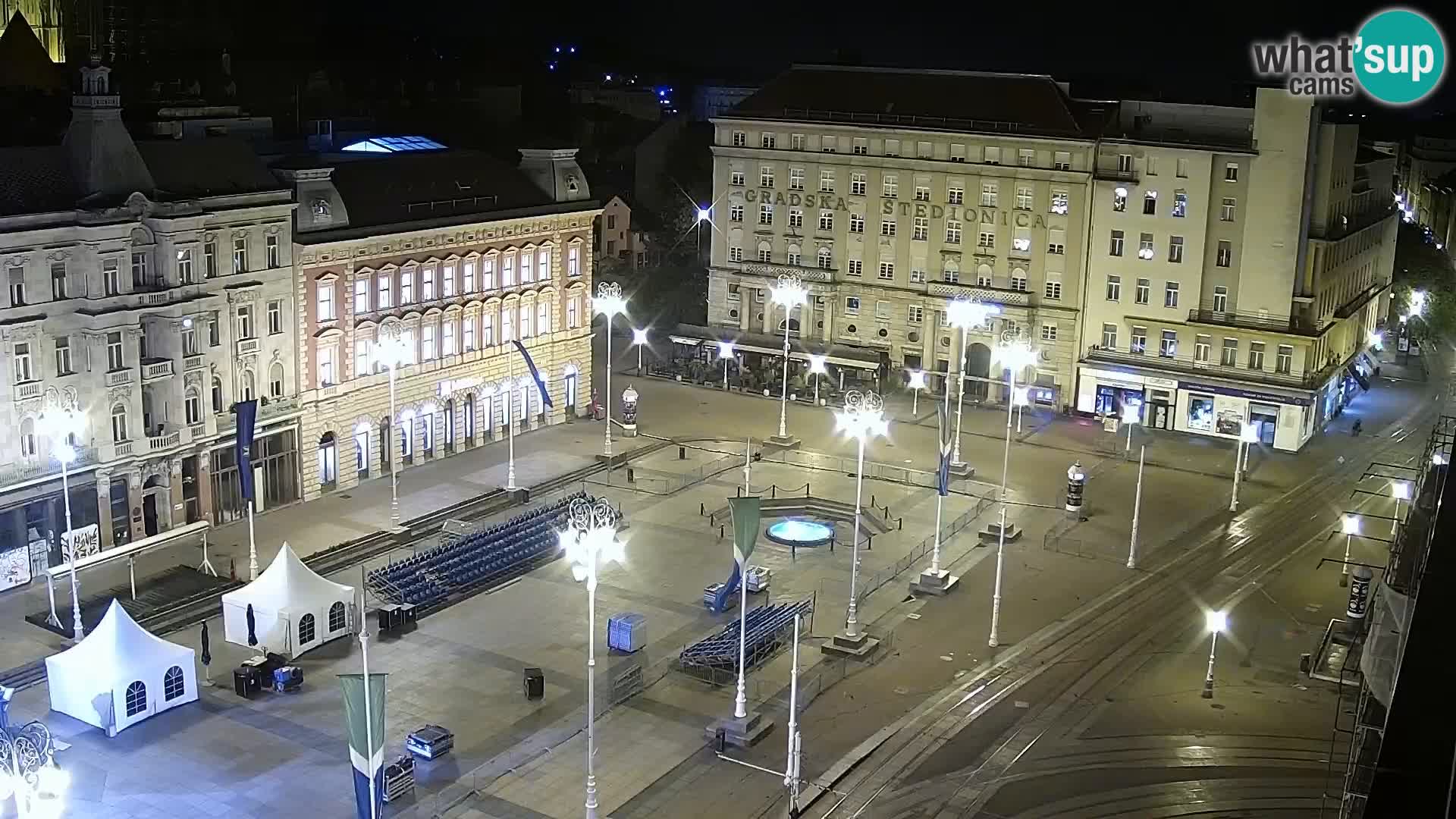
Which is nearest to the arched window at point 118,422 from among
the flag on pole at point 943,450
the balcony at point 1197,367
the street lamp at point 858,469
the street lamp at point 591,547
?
the street lamp at point 591,547

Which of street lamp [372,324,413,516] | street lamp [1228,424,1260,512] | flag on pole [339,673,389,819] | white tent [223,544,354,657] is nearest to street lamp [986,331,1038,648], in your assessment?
street lamp [1228,424,1260,512]

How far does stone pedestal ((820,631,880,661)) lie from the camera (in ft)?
164

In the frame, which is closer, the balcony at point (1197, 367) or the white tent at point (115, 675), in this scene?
the white tent at point (115, 675)

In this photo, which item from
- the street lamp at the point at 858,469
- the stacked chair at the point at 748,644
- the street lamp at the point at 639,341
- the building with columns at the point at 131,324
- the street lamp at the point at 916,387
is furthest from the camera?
the street lamp at the point at 639,341

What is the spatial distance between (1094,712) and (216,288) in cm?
3866

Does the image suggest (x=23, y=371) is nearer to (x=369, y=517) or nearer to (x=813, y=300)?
(x=369, y=517)

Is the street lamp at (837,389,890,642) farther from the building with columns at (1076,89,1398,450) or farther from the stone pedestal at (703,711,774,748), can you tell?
the building with columns at (1076,89,1398,450)

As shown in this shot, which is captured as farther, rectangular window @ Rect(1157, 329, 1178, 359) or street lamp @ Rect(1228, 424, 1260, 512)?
rectangular window @ Rect(1157, 329, 1178, 359)

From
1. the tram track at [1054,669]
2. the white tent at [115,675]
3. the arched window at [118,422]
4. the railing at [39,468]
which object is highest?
the arched window at [118,422]

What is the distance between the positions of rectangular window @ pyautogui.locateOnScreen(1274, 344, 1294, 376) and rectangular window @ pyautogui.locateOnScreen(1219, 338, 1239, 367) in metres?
2.26

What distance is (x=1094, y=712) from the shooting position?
45.8m

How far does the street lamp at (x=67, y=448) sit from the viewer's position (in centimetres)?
4919

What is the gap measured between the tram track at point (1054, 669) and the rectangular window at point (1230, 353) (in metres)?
12.0

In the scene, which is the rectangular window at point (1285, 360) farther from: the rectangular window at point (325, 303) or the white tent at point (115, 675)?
the white tent at point (115, 675)
